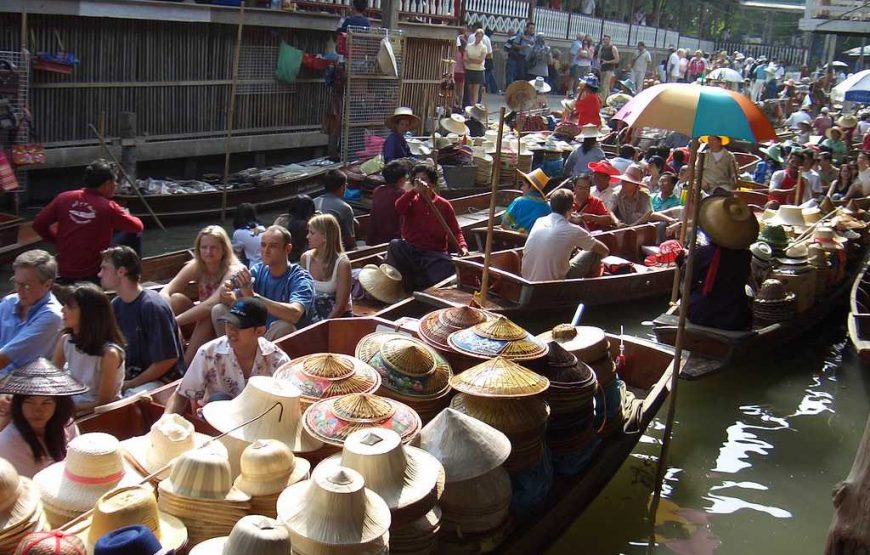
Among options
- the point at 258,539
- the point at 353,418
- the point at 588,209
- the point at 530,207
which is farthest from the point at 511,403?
the point at 588,209

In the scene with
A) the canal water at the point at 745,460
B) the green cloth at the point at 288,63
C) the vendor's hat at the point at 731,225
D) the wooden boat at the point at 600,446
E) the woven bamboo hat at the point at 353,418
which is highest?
the green cloth at the point at 288,63

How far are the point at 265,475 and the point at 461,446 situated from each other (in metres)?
1.00

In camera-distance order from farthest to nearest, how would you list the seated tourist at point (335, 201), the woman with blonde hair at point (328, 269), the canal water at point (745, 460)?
the seated tourist at point (335, 201)
the woman with blonde hair at point (328, 269)
the canal water at point (745, 460)

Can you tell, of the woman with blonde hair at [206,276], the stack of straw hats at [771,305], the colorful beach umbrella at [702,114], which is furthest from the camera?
the stack of straw hats at [771,305]

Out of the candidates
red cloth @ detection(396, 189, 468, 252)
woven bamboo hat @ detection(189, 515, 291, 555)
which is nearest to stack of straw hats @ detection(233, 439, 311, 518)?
woven bamboo hat @ detection(189, 515, 291, 555)

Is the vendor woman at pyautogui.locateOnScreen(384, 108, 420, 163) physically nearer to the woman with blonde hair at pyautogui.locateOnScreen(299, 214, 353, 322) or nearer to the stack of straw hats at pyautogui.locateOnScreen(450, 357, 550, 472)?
the woman with blonde hair at pyautogui.locateOnScreen(299, 214, 353, 322)

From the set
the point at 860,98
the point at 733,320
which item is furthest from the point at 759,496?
the point at 860,98

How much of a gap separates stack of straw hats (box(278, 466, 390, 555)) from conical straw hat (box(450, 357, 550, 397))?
130cm

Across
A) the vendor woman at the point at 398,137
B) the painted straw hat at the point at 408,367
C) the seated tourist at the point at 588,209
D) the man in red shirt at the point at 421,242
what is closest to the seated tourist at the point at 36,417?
the painted straw hat at the point at 408,367

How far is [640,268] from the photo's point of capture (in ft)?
33.3

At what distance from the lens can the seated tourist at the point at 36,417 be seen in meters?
3.90

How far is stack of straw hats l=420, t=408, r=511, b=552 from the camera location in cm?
438

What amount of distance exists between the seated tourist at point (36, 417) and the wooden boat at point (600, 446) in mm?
689

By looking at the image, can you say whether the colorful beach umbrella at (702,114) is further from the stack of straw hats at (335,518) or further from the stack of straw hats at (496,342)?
the stack of straw hats at (335,518)
